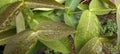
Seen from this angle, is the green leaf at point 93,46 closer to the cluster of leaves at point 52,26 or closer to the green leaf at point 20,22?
the cluster of leaves at point 52,26

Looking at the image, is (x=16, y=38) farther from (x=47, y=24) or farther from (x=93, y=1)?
(x=93, y=1)

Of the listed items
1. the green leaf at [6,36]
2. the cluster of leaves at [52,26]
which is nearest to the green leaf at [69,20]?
the cluster of leaves at [52,26]

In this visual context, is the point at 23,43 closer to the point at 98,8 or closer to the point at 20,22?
the point at 20,22

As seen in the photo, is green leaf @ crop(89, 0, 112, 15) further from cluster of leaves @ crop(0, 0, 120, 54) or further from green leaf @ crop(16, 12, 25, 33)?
green leaf @ crop(16, 12, 25, 33)

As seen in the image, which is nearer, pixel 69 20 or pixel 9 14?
pixel 9 14

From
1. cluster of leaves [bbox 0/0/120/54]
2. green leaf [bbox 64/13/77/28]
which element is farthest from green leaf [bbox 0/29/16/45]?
green leaf [bbox 64/13/77/28]

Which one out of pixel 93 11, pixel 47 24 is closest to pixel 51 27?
pixel 47 24

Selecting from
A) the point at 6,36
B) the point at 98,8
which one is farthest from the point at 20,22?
the point at 98,8
